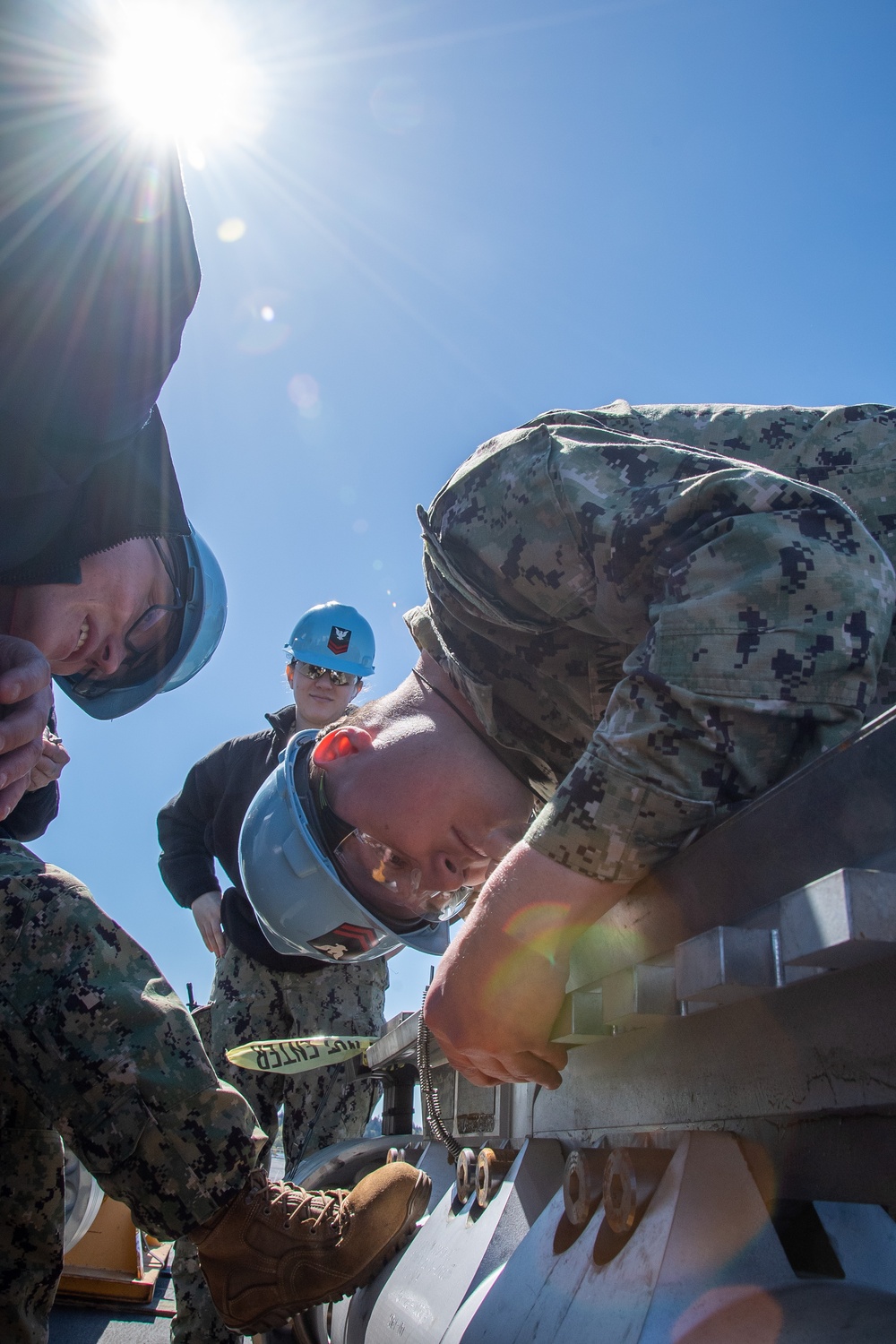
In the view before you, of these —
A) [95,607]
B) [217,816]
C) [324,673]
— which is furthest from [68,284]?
[324,673]

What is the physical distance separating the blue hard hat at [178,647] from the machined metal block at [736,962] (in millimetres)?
1587

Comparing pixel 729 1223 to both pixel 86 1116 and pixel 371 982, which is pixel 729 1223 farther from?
pixel 371 982

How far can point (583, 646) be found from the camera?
159 centimetres

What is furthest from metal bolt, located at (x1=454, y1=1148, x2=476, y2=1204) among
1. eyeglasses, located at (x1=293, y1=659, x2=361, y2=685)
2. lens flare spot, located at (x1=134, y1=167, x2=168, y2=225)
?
eyeglasses, located at (x1=293, y1=659, x2=361, y2=685)

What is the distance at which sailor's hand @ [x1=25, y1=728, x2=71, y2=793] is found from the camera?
7.03 ft

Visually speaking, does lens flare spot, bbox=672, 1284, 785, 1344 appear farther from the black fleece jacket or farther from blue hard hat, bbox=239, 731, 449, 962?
the black fleece jacket

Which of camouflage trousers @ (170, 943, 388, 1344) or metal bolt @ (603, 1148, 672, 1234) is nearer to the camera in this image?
metal bolt @ (603, 1148, 672, 1234)

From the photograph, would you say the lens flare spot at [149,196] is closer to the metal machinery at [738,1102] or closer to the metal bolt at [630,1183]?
the metal machinery at [738,1102]

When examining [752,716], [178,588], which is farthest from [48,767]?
[752,716]

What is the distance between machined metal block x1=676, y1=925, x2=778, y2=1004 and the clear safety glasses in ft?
3.98

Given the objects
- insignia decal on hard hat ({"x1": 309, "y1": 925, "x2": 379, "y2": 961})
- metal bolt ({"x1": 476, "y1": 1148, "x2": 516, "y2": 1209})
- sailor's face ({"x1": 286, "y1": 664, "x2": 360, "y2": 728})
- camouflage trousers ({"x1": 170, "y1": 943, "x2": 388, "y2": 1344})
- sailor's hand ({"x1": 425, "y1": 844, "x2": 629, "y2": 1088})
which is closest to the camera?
sailor's hand ({"x1": 425, "y1": 844, "x2": 629, "y2": 1088})

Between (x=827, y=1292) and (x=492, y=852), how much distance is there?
1043 millimetres

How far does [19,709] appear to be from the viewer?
149 cm

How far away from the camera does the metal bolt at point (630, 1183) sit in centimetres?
109
